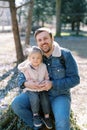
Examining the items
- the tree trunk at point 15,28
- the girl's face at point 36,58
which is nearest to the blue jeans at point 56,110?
the girl's face at point 36,58

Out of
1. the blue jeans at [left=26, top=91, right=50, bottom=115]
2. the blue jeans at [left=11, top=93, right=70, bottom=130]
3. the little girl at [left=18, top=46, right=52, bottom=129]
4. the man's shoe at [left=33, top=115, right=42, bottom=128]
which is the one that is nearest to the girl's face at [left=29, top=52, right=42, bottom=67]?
the little girl at [left=18, top=46, right=52, bottom=129]

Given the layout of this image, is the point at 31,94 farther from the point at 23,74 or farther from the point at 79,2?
the point at 79,2

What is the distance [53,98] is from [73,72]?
0.41 metres

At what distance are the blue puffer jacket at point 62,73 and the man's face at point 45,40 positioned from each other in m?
0.13

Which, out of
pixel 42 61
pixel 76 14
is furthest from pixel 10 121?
pixel 76 14

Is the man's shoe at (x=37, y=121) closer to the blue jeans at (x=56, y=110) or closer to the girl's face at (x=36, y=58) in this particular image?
the blue jeans at (x=56, y=110)

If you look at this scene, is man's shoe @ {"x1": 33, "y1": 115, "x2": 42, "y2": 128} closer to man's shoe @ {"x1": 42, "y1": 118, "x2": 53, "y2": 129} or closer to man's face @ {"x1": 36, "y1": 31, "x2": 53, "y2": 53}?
man's shoe @ {"x1": 42, "y1": 118, "x2": 53, "y2": 129}

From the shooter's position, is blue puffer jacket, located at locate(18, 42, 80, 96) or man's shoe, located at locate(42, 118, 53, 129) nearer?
blue puffer jacket, located at locate(18, 42, 80, 96)

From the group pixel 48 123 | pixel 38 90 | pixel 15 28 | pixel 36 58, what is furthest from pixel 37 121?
pixel 15 28

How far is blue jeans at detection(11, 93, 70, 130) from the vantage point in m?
4.27

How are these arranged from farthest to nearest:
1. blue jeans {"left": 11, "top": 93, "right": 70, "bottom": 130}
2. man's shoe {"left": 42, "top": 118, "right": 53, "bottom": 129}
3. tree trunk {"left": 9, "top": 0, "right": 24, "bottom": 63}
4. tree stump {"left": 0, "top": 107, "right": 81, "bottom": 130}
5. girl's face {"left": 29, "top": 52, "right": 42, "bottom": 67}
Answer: tree trunk {"left": 9, "top": 0, "right": 24, "bottom": 63} < tree stump {"left": 0, "top": 107, "right": 81, "bottom": 130} < man's shoe {"left": 42, "top": 118, "right": 53, "bottom": 129} < girl's face {"left": 29, "top": 52, "right": 42, "bottom": 67} < blue jeans {"left": 11, "top": 93, "right": 70, "bottom": 130}

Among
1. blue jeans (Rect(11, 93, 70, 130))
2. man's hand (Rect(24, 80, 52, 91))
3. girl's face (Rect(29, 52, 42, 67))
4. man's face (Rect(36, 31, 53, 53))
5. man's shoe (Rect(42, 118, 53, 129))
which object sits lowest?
man's shoe (Rect(42, 118, 53, 129))

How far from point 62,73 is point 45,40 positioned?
0.45 meters

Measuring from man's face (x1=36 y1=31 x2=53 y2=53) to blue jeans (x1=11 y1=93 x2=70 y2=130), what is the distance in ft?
2.05
